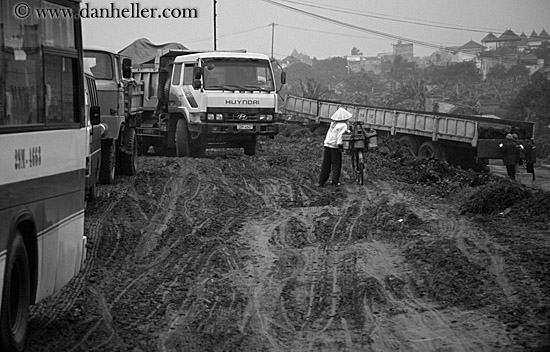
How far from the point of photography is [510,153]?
26250mm

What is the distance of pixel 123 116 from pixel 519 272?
995cm

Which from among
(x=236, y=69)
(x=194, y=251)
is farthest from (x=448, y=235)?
(x=236, y=69)

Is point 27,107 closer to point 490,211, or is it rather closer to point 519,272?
point 519,272

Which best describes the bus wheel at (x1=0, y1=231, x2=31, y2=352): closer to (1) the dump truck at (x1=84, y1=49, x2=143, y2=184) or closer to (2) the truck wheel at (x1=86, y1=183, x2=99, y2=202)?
(2) the truck wheel at (x1=86, y1=183, x2=99, y2=202)

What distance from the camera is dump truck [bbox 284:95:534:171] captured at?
28.5 meters

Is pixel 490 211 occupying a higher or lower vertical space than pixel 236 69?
lower

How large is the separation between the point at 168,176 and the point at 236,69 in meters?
5.31

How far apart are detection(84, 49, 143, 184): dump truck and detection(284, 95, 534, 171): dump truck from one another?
985cm

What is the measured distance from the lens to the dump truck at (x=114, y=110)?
15.8m

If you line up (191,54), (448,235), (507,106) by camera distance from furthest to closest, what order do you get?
1. (507,106)
2. (191,54)
3. (448,235)

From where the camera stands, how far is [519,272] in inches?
341

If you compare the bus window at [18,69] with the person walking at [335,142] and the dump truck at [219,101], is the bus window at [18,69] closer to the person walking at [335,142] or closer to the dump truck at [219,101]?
the person walking at [335,142]

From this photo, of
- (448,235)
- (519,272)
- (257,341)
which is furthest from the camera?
(448,235)

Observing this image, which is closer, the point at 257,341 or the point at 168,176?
the point at 257,341
